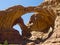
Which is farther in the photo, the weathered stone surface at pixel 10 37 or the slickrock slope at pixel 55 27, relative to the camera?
the weathered stone surface at pixel 10 37

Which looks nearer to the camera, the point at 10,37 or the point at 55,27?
the point at 55,27

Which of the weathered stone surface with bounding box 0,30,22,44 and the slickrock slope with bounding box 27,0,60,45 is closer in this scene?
the slickrock slope with bounding box 27,0,60,45

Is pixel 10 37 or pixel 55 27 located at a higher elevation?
pixel 55 27

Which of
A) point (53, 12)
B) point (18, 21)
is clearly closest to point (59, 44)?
point (53, 12)

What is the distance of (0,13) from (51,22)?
8.70m

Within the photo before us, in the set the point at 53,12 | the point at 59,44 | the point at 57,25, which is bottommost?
the point at 59,44

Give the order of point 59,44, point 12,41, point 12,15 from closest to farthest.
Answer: point 59,44, point 12,41, point 12,15

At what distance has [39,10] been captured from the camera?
29750 mm

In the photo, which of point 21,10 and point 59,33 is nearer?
point 59,33

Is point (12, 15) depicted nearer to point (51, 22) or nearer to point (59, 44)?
point (51, 22)

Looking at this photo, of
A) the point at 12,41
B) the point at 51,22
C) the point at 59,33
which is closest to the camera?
the point at 59,33

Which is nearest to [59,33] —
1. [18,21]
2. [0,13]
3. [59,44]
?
[59,44]

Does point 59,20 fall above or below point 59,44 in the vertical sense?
above

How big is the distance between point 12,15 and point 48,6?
17.6 ft
